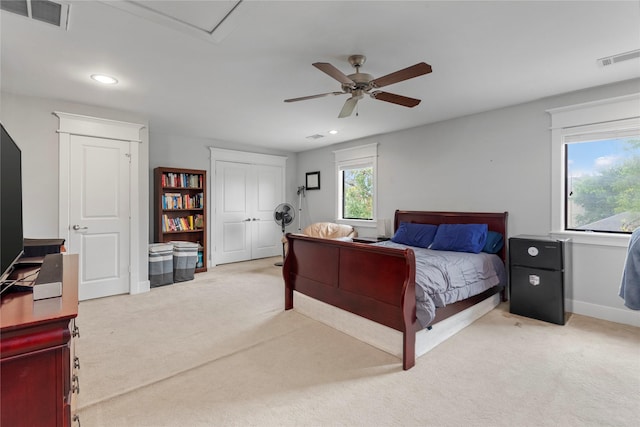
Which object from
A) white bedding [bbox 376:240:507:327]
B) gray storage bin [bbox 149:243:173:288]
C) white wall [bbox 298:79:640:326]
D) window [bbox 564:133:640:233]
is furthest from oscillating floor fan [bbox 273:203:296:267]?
window [bbox 564:133:640:233]

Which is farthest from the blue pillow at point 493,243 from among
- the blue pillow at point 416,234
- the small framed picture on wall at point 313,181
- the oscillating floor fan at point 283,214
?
the small framed picture on wall at point 313,181

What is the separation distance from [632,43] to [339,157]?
13.5 feet

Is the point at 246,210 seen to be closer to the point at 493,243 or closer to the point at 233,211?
the point at 233,211

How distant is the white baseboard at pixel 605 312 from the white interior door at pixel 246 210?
5.04 metres

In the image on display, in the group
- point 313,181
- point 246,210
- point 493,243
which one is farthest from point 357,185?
point 493,243

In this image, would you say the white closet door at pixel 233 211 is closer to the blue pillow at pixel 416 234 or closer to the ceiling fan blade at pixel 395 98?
the blue pillow at pixel 416 234

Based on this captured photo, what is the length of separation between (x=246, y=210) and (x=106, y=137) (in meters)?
2.77

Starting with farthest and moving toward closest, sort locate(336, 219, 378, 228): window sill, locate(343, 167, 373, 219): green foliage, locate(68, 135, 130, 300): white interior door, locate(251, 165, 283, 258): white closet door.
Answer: locate(251, 165, 283, 258): white closet door → locate(343, 167, 373, 219): green foliage → locate(336, 219, 378, 228): window sill → locate(68, 135, 130, 300): white interior door

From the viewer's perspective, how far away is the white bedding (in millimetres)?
2264

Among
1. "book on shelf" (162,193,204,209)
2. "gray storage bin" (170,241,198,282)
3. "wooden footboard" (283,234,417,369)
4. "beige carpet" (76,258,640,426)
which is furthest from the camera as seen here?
"book on shelf" (162,193,204,209)

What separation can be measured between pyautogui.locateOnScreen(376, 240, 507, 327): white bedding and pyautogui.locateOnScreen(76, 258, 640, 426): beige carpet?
0.37 metres

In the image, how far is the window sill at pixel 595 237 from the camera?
2.92 metres

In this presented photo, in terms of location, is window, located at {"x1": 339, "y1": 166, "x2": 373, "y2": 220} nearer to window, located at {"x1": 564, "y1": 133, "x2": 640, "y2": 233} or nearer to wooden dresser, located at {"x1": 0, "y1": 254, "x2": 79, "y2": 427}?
window, located at {"x1": 564, "y1": 133, "x2": 640, "y2": 233}

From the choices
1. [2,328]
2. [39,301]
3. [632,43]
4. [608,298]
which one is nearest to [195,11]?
[39,301]
